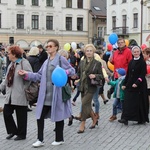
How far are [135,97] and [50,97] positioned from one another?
2.60 metres

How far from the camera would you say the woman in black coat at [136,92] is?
8.84 m

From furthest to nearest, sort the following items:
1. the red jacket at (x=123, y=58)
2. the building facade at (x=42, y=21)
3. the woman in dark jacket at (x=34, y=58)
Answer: the building facade at (x=42, y=21) < the woman in dark jacket at (x=34, y=58) < the red jacket at (x=123, y=58)

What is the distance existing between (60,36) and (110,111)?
45014mm

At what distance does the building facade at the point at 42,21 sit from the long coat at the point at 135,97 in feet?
144

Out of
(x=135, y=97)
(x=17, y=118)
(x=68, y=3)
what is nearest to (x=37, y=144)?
(x=17, y=118)

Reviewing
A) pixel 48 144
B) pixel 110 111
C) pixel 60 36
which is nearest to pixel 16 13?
pixel 60 36

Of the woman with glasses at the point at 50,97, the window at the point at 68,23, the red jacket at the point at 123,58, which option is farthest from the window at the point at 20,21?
the woman with glasses at the point at 50,97

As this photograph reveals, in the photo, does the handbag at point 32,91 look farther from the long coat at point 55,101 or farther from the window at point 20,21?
the window at point 20,21

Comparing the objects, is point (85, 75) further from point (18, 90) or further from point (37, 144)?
point (37, 144)

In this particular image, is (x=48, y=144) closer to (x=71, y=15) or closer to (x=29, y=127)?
(x=29, y=127)

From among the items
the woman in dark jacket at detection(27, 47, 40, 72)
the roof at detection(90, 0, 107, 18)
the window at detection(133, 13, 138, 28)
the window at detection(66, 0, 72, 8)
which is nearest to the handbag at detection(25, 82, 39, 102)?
the woman in dark jacket at detection(27, 47, 40, 72)

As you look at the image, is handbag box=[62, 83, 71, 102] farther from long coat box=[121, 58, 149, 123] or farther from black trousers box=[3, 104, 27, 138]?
long coat box=[121, 58, 149, 123]

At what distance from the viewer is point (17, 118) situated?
7.64m

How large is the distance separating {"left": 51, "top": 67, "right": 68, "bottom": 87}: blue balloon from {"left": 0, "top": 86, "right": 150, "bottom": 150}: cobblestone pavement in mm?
1194
